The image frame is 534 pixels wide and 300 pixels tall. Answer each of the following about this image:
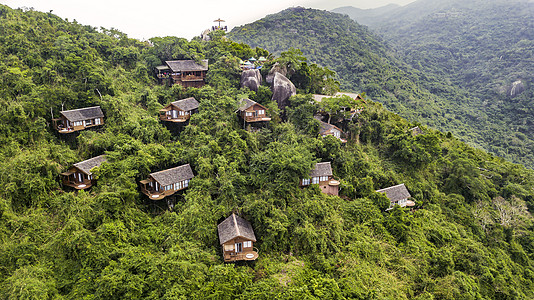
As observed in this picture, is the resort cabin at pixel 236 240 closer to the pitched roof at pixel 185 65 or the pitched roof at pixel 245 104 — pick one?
the pitched roof at pixel 245 104

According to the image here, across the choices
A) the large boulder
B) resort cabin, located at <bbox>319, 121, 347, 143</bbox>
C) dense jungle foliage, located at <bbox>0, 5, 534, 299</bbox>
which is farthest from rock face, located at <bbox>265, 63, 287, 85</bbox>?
resort cabin, located at <bbox>319, 121, 347, 143</bbox>

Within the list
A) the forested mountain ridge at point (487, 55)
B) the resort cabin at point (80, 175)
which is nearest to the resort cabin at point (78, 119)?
the resort cabin at point (80, 175)

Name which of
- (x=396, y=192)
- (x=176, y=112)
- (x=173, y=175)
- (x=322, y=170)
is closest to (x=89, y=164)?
(x=173, y=175)

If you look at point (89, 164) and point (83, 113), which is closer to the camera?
point (89, 164)

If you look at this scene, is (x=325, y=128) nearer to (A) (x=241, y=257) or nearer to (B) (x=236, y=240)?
(B) (x=236, y=240)

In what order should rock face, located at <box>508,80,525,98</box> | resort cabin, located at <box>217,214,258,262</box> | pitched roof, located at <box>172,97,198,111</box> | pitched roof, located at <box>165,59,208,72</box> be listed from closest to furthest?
resort cabin, located at <box>217,214,258,262</box>
pitched roof, located at <box>172,97,198,111</box>
pitched roof, located at <box>165,59,208,72</box>
rock face, located at <box>508,80,525,98</box>

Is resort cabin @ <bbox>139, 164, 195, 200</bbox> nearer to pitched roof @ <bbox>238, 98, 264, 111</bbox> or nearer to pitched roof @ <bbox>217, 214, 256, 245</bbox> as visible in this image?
pitched roof @ <bbox>217, 214, 256, 245</bbox>
